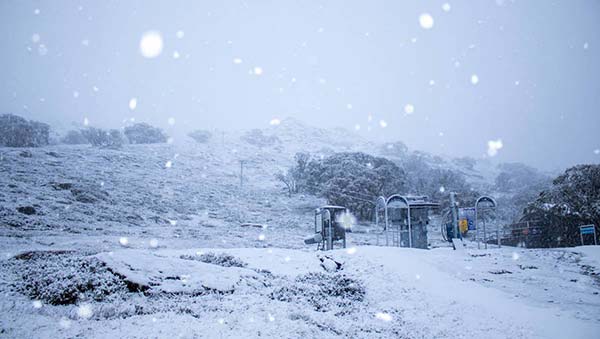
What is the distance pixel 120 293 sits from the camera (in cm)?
767

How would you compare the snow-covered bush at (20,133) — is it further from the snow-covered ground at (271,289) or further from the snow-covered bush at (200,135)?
the snow-covered bush at (200,135)

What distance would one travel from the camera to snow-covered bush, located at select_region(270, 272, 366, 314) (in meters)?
8.92

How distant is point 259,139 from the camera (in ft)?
346

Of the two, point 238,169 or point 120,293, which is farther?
point 238,169

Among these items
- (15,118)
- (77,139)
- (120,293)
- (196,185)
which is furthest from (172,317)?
(77,139)

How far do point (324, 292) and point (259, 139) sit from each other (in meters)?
97.2

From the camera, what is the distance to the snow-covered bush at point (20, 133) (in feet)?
174

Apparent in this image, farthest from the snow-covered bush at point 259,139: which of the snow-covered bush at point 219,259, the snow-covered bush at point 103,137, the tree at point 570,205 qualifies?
the snow-covered bush at point 219,259

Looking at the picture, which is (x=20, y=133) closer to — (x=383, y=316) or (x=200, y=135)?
(x=200, y=135)

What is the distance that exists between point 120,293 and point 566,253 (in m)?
18.8

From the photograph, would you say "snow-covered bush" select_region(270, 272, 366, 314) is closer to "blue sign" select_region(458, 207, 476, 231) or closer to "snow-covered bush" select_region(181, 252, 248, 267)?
"snow-covered bush" select_region(181, 252, 248, 267)

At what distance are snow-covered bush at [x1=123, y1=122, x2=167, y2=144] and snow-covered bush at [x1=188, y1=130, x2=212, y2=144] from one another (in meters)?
14.0

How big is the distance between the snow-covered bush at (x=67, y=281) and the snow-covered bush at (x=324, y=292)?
391 cm

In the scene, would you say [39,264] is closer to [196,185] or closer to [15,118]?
[196,185]
